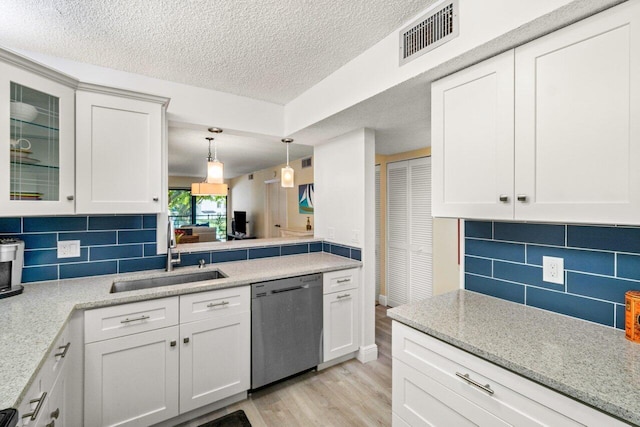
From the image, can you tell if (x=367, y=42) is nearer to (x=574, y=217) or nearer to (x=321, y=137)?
(x=321, y=137)

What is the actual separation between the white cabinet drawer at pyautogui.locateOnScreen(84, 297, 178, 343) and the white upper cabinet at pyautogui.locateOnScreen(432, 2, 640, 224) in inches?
68.9

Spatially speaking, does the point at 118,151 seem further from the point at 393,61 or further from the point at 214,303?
the point at 393,61

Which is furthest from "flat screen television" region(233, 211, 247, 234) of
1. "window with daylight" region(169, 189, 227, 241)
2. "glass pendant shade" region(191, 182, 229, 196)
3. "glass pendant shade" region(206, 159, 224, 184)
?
"glass pendant shade" region(206, 159, 224, 184)

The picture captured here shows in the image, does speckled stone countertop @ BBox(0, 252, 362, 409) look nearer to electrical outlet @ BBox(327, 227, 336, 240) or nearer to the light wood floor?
electrical outlet @ BBox(327, 227, 336, 240)

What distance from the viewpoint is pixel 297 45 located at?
1.85m

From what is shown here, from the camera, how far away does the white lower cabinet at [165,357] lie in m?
1.63

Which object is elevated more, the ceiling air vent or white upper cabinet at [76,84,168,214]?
the ceiling air vent

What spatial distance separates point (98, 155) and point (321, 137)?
72.0 inches

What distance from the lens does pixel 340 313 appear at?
8.35ft

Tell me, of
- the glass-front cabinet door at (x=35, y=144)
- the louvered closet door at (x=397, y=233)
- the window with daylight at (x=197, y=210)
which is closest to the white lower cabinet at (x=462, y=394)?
the glass-front cabinet door at (x=35, y=144)

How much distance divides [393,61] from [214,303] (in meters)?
1.90

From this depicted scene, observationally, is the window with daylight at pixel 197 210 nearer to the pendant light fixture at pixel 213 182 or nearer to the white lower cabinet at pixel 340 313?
the pendant light fixture at pixel 213 182

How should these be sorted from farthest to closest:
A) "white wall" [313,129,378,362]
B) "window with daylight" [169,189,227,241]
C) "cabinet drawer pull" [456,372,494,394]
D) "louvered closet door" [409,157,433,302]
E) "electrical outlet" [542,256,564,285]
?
"window with daylight" [169,189,227,241] → "louvered closet door" [409,157,433,302] → "white wall" [313,129,378,362] → "electrical outlet" [542,256,564,285] → "cabinet drawer pull" [456,372,494,394]

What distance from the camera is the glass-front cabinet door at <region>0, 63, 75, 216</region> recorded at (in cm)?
149
